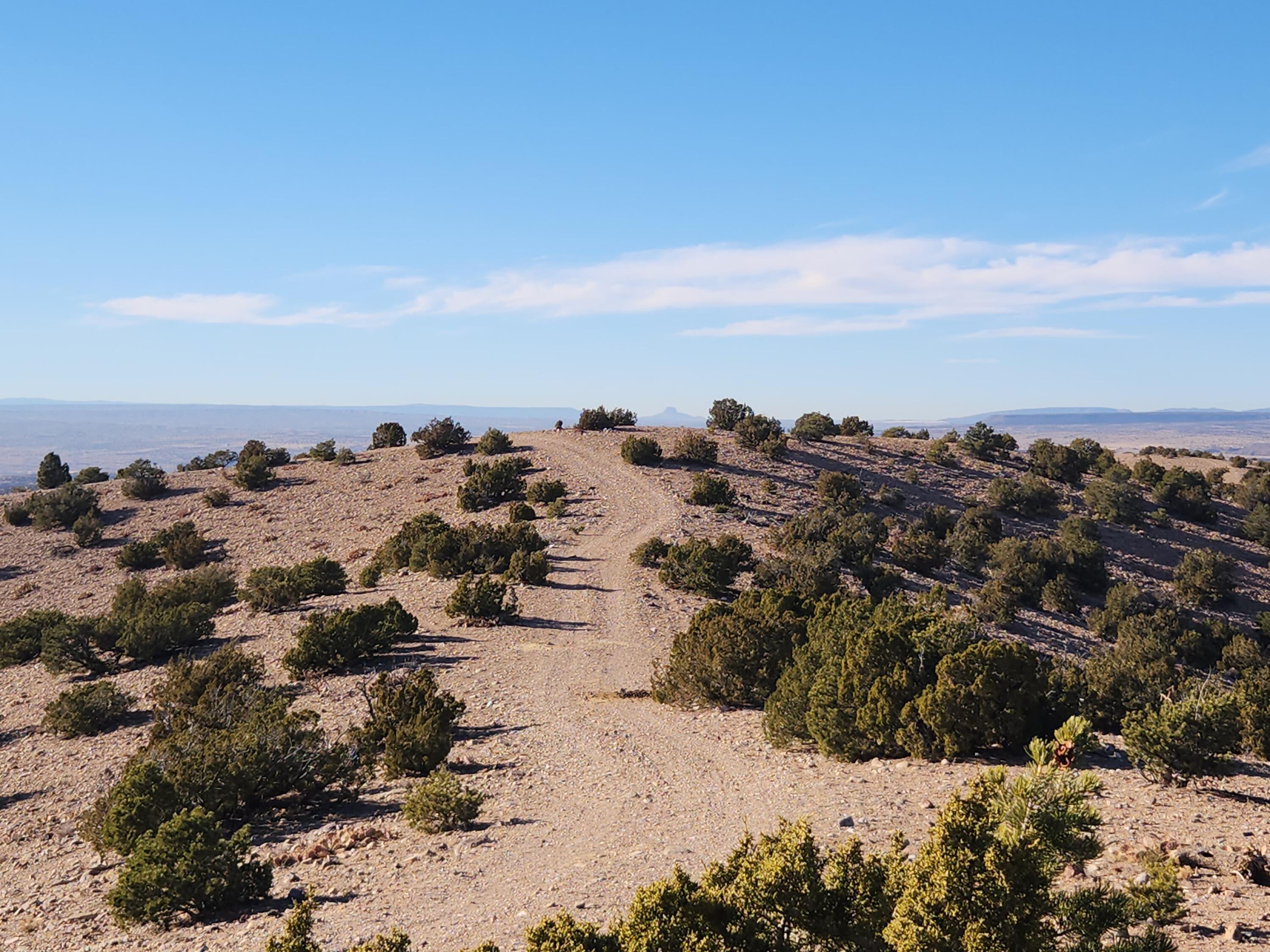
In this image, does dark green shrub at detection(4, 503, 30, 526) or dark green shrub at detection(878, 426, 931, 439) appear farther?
dark green shrub at detection(878, 426, 931, 439)

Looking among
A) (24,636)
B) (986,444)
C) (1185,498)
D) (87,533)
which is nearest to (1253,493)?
(1185,498)

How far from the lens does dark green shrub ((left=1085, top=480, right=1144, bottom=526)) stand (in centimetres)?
4177

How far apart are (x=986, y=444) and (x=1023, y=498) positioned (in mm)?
14152

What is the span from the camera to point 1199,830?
8.95 meters

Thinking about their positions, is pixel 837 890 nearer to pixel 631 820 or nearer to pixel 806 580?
pixel 631 820

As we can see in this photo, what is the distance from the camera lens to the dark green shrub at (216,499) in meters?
40.6

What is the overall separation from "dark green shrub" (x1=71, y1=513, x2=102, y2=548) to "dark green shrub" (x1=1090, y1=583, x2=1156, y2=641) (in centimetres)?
4436

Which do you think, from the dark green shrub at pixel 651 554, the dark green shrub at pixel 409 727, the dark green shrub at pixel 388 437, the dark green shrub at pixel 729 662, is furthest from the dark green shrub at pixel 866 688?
the dark green shrub at pixel 388 437

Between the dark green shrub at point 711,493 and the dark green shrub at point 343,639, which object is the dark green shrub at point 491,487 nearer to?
the dark green shrub at point 711,493

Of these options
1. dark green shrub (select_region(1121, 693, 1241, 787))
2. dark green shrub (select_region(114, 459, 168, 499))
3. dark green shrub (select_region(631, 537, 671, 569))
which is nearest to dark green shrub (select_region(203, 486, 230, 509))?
dark green shrub (select_region(114, 459, 168, 499))

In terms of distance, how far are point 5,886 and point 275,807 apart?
3532mm

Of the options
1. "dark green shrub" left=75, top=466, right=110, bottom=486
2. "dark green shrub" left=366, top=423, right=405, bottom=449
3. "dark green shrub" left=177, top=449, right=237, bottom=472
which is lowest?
"dark green shrub" left=75, top=466, right=110, bottom=486

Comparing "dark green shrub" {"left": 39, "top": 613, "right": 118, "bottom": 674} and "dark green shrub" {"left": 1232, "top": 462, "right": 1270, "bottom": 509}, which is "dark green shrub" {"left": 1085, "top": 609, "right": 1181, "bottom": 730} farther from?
"dark green shrub" {"left": 1232, "top": 462, "right": 1270, "bottom": 509}

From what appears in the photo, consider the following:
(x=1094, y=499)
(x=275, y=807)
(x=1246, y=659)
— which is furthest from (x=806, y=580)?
(x=1094, y=499)
